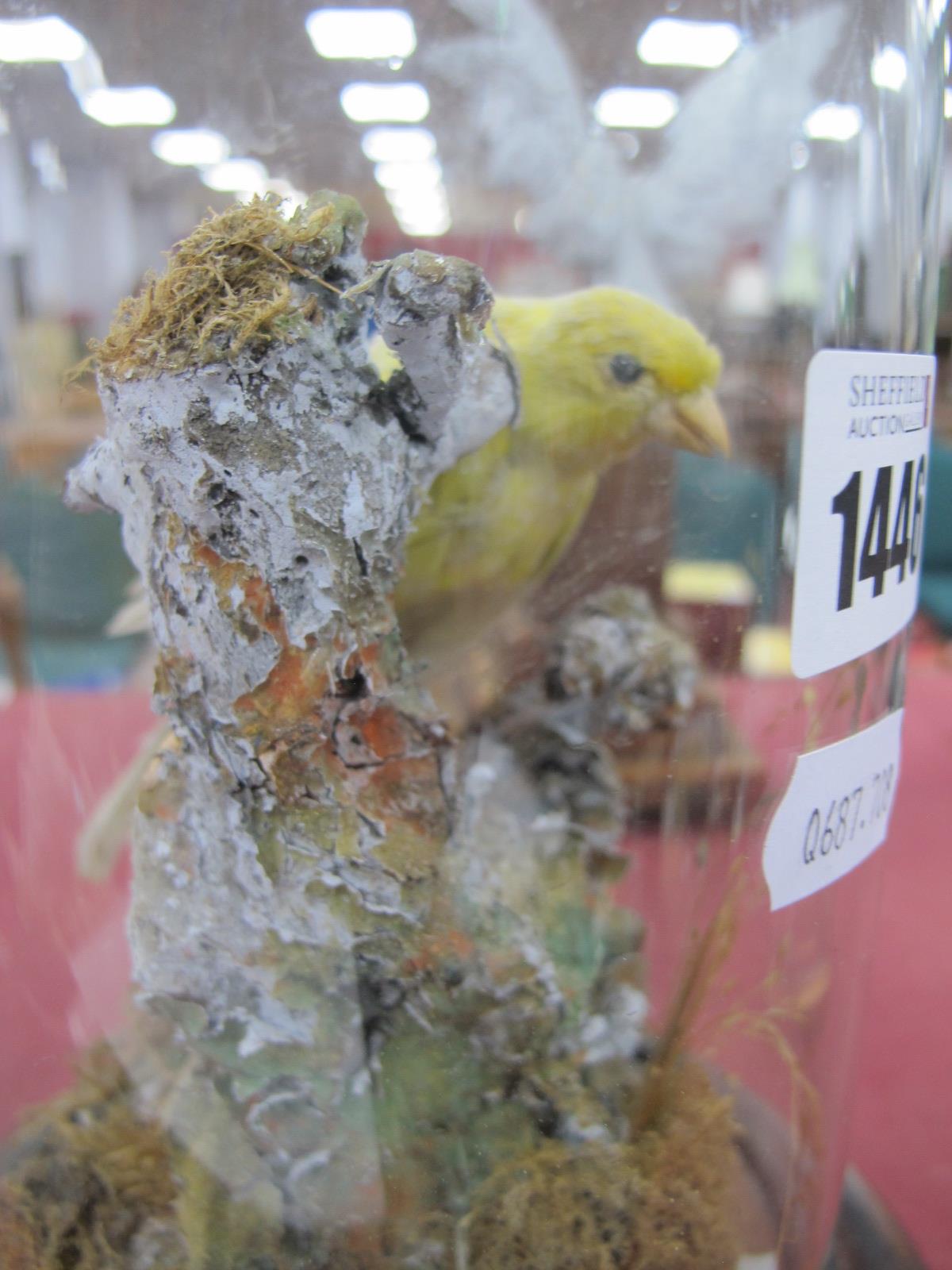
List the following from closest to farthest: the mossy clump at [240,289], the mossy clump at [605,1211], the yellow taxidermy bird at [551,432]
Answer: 1. the mossy clump at [240,289]
2. the mossy clump at [605,1211]
3. the yellow taxidermy bird at [551,432]

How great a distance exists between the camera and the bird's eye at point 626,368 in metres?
0.45

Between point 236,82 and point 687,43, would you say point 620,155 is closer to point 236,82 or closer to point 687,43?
point 687,43

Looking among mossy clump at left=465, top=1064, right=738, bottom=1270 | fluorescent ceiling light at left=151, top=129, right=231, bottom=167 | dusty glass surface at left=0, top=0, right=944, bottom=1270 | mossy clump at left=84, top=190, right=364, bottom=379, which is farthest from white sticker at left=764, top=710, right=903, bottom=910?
fluorescent ceiling light at left=151, top=129, right=231, bottom=167

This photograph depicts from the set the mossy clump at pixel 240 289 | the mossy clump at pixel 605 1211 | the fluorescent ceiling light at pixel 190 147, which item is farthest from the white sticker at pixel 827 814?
the fluorescent ceiling light at pixel 190 147

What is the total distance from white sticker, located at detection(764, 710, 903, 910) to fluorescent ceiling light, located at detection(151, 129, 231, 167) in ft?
1.14

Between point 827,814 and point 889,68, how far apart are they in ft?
1.00

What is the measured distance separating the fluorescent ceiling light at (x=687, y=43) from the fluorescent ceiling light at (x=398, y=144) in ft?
0.37

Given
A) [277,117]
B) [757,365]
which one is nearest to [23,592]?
[277,117]

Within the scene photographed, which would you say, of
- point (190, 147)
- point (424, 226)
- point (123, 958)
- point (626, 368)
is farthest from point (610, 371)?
point (123, 958)

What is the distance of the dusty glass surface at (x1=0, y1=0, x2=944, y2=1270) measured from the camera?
0.27 m

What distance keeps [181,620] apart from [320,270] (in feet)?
0.36

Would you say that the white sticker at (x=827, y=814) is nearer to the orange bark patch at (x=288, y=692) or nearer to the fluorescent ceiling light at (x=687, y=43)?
the orange bark patch at (x=288, y=692)

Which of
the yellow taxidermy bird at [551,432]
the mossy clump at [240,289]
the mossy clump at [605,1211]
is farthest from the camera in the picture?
the yellow taxidermy bird at [551,432]

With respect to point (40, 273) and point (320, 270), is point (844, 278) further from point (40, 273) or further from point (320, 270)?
point (40, 273)
